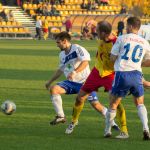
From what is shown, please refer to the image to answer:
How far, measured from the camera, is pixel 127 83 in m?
11.3

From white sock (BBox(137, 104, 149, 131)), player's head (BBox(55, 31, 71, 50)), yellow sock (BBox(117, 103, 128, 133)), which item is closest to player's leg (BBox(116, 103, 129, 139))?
→ yellow sock (BBox(117, 103, 128, 133))

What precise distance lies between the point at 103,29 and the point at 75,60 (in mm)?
1263

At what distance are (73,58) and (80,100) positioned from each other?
86cm

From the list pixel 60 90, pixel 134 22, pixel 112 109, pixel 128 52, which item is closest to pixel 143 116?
pixel 112 109

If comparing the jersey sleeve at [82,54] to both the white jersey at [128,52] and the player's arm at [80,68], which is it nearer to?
Result: the player's arm at [80,68]

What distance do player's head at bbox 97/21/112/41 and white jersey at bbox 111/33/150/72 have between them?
56cm

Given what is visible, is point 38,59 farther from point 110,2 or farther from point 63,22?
point 110,2

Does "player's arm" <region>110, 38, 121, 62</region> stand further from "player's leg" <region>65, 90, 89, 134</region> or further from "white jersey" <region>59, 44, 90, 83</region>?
"white jersey" <region>59, 44, 90, 83</region>

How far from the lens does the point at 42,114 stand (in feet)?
48.7

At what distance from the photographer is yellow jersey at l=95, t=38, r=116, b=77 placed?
12.1 m

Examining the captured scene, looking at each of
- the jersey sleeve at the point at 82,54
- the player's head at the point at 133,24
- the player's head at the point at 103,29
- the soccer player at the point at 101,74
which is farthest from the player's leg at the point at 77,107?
the player's head at the point at 133,24

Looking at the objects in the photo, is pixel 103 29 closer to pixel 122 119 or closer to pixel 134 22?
pixel 134 22

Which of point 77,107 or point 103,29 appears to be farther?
point 77,107

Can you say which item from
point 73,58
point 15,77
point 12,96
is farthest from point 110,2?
point 73,58
